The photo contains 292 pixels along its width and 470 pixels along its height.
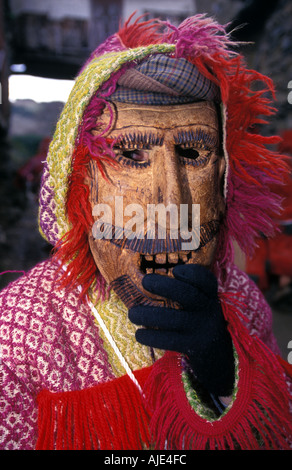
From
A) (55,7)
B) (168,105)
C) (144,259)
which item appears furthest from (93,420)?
(55,7)

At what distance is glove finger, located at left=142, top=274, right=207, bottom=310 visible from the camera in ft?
3.09

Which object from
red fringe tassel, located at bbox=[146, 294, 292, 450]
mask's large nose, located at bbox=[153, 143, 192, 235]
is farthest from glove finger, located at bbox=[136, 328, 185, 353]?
mask's large nose, located at bbox=[153, 143, 192, 235]

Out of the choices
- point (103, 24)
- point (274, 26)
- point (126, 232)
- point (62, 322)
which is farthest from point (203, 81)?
point (103, 24)

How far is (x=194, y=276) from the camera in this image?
0.95m

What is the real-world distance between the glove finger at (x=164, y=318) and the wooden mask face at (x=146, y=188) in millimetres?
62

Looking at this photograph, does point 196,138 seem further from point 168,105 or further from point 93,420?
point 93,420

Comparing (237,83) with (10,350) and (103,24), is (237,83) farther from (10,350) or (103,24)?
(103,24)

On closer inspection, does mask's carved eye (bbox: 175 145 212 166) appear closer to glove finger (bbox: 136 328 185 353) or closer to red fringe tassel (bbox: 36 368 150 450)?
glove finger (bbox: 136 328 185 353)

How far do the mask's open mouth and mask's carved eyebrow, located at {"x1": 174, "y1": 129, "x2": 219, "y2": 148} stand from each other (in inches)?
11.4

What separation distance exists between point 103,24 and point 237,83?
8.57 meters

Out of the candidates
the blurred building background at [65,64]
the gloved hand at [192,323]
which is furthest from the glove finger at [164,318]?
the blurred building background at [65,64]

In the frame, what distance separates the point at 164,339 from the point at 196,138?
0.52 meters

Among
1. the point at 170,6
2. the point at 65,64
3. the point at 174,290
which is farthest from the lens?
the point at 65,64

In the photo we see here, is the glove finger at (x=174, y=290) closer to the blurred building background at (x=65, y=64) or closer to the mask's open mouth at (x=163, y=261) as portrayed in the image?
the mask's open mouth at (x=163, y=261)
